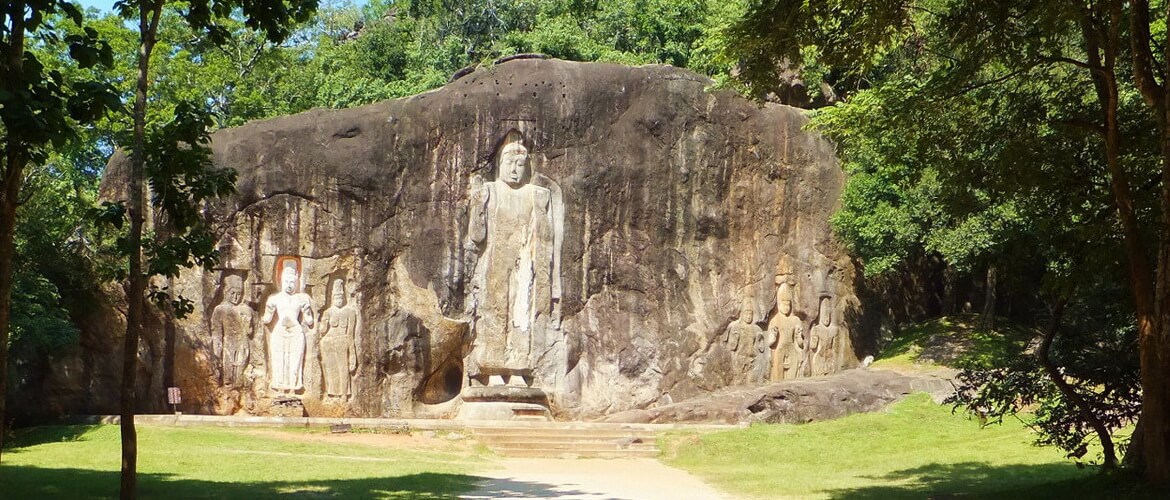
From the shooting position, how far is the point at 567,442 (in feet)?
74.7

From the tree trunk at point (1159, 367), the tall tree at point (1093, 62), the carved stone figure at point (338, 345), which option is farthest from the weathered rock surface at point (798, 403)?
the tree trunk at point (1159, 367)

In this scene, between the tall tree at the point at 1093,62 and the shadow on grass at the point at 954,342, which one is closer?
the tall tree at the point at 1093,62

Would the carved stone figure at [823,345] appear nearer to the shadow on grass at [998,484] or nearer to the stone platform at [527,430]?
the stone platform at [527,430]

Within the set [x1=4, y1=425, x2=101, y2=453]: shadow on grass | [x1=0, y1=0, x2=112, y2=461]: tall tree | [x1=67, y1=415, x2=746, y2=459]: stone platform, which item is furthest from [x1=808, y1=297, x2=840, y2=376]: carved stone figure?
[x1=0, y1=0, x2=112, y2=461]: tall tree

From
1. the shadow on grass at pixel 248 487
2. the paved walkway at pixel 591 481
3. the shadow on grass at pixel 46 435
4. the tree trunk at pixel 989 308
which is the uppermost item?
the tree trunk at pixel 989 308

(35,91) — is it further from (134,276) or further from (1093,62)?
(1093,62)

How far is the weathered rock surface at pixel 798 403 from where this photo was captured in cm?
2505

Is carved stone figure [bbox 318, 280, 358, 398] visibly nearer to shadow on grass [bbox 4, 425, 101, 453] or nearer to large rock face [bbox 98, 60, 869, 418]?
large rock face [bbox 98, 60, 869, 418]

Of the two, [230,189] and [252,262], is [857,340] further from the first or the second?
[230,189]

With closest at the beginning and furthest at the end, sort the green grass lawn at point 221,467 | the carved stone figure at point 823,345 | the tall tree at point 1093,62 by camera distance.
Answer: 1. the tall tree at point 1093,62
2. the green grass lawn at point 221,467
3. the carved stone figure at point 823,345

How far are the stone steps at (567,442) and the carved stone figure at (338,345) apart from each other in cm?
460

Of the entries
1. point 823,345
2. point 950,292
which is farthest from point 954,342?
point 950,292

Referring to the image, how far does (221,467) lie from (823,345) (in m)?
16.3

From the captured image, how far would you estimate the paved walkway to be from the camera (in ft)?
48.7
